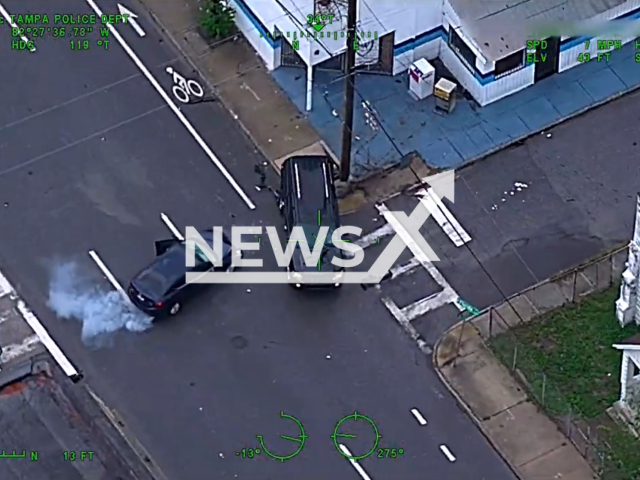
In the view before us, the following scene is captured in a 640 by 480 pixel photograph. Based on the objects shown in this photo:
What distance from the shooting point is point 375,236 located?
5022 centimetres

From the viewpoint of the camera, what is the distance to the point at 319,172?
164 feet

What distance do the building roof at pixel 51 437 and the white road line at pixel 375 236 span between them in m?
10.2

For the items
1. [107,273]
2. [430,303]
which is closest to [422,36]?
[430,303]

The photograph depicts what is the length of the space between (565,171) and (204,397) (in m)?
13.6

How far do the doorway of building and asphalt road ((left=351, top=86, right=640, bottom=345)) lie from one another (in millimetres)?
2043

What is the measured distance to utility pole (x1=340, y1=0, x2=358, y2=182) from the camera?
46.9 metres

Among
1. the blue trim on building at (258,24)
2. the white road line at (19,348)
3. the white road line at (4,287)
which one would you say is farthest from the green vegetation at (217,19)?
the white road line at (19,348)

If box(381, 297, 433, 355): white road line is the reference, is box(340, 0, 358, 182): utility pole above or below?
above

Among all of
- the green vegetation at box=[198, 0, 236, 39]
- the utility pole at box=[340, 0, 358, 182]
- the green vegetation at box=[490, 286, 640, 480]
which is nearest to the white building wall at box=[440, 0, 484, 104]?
the utility pole at box=[340, 0, 358, 182]

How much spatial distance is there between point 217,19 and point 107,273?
10302 mm

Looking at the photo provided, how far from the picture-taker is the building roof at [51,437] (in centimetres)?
4238

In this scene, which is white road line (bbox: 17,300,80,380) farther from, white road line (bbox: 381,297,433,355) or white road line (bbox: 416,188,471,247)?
white road line (bbox: 416,188,471,247)

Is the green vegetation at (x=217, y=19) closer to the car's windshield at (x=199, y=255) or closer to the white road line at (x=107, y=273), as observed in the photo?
the car's windshield at (x=199, y=255)
